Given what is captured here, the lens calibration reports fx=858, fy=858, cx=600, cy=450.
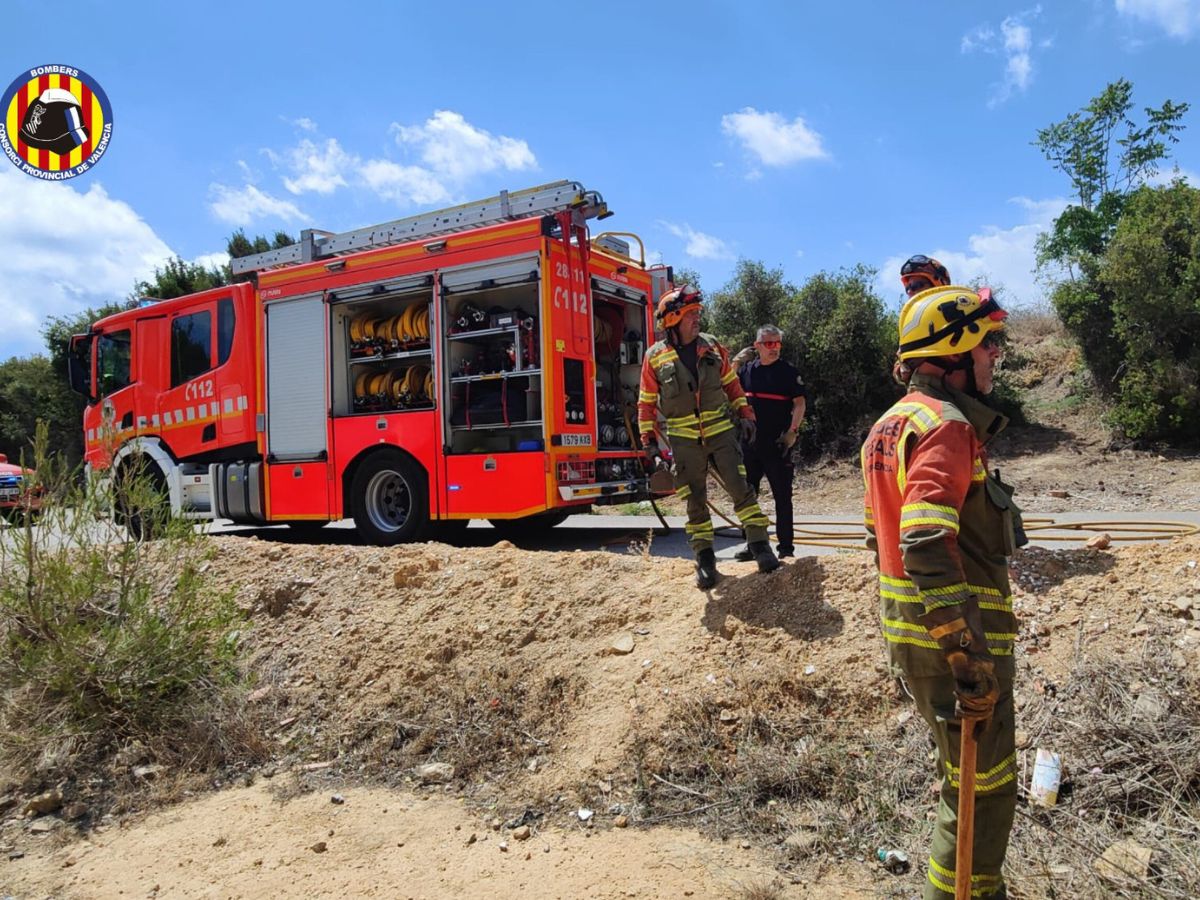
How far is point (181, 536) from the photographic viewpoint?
537 cm

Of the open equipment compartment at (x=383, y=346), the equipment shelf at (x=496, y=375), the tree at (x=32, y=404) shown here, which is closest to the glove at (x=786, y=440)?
the equipment shelf at (x=496, y=375)

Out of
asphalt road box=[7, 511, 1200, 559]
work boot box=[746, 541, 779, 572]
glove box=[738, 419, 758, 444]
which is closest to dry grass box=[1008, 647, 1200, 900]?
work boot box=[746, 541, 779, 572]

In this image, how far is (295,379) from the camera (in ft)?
28.6

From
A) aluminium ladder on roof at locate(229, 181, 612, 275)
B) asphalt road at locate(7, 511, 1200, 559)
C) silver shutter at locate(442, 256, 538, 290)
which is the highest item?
aluminium ladder on roof at locate(229, 181, 612, 275)

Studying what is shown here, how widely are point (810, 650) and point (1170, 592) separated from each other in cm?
153

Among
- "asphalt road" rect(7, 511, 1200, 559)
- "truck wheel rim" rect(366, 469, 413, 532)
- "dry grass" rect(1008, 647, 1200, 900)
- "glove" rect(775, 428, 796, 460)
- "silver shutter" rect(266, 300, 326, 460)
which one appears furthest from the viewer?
"silver shutter" rect(266, 300, 326, 460)

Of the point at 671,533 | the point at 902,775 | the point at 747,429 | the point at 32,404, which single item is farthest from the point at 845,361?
the point at 32,404

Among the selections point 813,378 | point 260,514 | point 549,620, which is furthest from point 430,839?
point 813,378

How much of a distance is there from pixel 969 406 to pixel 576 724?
253cm

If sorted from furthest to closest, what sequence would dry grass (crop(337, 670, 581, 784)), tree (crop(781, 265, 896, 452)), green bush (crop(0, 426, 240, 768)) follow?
tree (crop(781, 265, 896, 452)) → green bush (crop(0, 426, 240, 768)) → dry grass (crop(337, 670, 581, 784))

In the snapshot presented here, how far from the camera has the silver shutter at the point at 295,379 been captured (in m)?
8.58

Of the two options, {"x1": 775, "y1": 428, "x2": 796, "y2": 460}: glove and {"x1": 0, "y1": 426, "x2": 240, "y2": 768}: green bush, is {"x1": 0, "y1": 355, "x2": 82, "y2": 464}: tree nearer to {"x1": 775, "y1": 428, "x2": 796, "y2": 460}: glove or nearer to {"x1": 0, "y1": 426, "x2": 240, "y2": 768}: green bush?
{"x1": 0, "y1": 426, "x2": 240, "y2": 768}: green bush

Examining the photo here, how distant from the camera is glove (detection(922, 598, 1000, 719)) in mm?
2162

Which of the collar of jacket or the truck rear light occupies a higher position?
the collar of jacket
